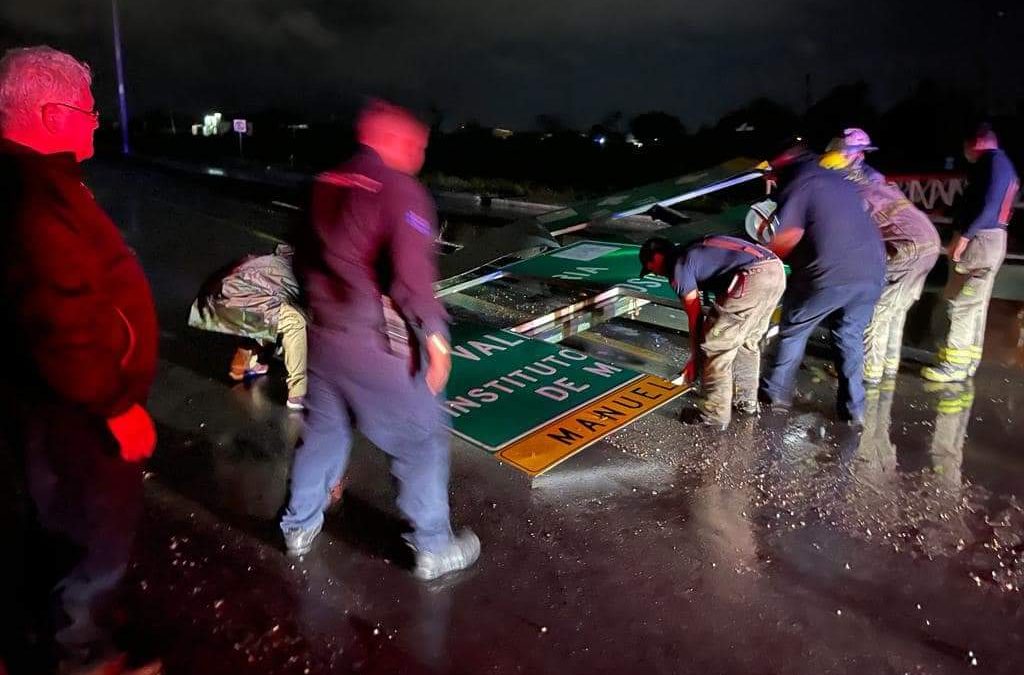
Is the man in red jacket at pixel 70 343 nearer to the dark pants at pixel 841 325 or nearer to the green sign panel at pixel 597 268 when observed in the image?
the dark pants at pixel 841 325

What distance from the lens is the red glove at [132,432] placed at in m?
2.10

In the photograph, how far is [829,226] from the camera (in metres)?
4.20

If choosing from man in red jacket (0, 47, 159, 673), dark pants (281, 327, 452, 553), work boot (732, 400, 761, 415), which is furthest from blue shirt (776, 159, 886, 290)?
man in red jacket (0, 47, 159, 673)

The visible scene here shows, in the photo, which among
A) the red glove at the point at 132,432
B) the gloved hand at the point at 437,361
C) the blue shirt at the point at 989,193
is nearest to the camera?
the red glove at the point at 132,432

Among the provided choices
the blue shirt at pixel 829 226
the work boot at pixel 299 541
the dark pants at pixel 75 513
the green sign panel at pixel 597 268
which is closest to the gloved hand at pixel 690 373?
the blue shirt at pixel 829 226

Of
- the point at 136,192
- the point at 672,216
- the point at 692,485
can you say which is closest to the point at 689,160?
the point at 672,216

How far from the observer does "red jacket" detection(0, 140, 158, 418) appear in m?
1.88

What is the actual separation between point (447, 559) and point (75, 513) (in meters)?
1.37

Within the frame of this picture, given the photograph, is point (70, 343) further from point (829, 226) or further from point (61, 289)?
point (829, 226)

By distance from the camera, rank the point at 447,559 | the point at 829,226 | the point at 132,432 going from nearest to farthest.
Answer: the point at 132,432, the point at 447,559, the point at 829,226

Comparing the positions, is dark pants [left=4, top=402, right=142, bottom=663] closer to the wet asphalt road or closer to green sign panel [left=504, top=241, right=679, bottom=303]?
the wet asphalt road

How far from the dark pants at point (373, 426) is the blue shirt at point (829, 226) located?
2.53 meters

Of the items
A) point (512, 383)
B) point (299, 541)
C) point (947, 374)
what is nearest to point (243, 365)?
point (512, 383)

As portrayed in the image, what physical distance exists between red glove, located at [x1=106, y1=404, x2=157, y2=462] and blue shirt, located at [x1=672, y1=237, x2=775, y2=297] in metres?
2.93
